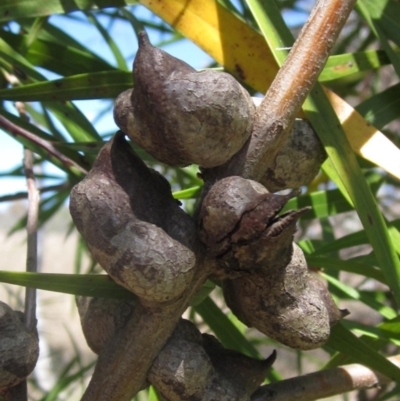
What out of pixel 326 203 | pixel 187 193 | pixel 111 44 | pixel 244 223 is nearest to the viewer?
pixel 244 223

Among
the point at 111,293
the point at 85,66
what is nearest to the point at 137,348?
the point at 111,293

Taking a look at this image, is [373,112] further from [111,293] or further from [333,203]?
[111,293]

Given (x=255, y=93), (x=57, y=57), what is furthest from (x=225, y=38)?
(x=57, y=57)

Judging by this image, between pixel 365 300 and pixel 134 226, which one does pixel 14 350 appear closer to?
pixel 134 226

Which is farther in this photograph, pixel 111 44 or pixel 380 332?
pixel 111 44

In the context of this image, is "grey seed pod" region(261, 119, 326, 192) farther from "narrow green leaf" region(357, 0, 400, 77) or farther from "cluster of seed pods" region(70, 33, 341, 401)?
"narrow green leaf" region(357, 0, 400, 77)

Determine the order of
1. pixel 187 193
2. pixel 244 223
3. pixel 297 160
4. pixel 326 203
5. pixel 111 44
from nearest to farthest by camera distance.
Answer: pixel 244 223 → pixel 297 160 → pixel 187 193 → pixel 326 203 → pixel 111 44

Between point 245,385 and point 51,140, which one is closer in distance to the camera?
point 245,385
